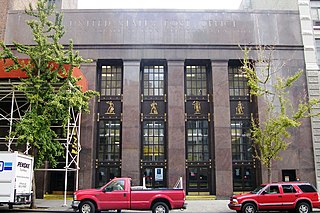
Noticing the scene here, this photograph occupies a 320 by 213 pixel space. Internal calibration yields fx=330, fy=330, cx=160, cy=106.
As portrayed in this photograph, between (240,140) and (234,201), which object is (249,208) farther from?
(240,140)

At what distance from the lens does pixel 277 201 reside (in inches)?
647

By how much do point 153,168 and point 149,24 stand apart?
11.2 meters

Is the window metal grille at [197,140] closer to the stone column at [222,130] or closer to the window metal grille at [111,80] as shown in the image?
the stone column at [222,130]

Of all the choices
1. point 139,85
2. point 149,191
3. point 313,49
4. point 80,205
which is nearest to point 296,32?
point 313,49

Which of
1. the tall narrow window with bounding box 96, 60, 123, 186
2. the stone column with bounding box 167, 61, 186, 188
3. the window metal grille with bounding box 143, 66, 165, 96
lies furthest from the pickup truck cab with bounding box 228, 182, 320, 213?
the window metal grille with bounding box 143, 66, 165, 96

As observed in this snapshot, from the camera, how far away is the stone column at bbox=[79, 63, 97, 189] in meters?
23.5

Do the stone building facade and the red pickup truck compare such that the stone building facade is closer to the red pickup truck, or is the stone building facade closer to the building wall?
the building wall

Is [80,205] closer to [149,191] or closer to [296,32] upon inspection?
[149,191]

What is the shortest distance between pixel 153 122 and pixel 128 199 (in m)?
10.6

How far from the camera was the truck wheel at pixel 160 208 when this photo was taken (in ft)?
49.3

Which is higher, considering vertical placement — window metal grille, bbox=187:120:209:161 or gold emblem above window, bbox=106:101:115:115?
gold emblem above window, bbox=106:101:115:115

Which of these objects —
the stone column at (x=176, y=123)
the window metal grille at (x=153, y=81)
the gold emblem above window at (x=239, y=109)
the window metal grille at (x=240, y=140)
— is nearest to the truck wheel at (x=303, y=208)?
the window metal grille at (x=240, y=140)

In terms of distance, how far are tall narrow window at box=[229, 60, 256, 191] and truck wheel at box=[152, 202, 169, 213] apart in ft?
34.8

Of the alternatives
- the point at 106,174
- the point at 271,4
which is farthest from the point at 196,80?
the point at 271,4
